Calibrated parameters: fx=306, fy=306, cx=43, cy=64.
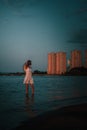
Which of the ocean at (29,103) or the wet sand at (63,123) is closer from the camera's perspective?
the wet sand at (63,123)

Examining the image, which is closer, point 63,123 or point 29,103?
point 63,123

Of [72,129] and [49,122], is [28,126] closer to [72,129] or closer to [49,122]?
[49,122]

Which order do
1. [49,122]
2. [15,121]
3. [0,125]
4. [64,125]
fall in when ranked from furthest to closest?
[15,121] < [0,125] < [49,122] < [64,125]

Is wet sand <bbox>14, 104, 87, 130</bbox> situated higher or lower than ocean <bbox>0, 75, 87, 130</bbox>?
higher

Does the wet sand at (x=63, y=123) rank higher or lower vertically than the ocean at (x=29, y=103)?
higher

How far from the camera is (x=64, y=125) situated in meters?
7.54

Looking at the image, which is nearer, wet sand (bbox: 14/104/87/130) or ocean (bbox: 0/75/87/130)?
wet sand (bbox: 14/104/87/130)

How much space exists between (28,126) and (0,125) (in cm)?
126

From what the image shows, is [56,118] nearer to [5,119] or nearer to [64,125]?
[64,125]

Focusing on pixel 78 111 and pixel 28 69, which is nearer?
pixel 78 111

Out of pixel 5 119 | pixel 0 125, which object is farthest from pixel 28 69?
pixel 0 125

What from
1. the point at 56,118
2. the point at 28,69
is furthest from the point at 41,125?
the point at 28,69

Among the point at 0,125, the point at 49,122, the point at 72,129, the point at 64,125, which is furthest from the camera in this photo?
the point at 0,125

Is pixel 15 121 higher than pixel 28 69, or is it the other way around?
pixel 28 69
